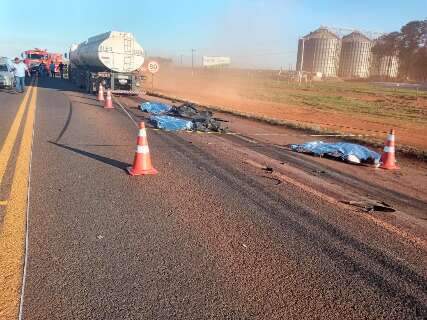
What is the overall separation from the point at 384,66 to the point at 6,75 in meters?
80.8

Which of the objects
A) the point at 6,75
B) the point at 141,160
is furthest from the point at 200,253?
the point at 6,75

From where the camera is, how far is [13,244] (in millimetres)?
3932

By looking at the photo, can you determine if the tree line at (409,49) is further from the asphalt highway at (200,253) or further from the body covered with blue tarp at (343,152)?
the asphalt highway at (200,253)

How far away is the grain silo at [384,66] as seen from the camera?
87188 mm

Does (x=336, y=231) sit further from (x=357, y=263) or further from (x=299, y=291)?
(x=299, y=291)

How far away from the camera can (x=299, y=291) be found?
3359 millimetres

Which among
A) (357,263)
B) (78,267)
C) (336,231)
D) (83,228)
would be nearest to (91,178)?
(83,228)

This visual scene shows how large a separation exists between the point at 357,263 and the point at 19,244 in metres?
3.07

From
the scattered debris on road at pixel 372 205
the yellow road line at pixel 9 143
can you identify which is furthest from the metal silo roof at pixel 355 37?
the scattered debris on road at pixel 372 205

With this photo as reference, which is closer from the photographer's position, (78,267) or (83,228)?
(78,267)

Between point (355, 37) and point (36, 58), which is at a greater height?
point (355, 37)

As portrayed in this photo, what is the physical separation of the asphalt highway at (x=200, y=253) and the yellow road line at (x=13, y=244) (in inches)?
1.8

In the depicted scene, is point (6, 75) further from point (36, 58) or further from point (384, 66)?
point (384, 66)

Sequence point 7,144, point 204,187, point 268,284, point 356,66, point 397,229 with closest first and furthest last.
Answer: point 268,284 < point 397,229 < point 204,187 < point 7,144 < point 356,66
